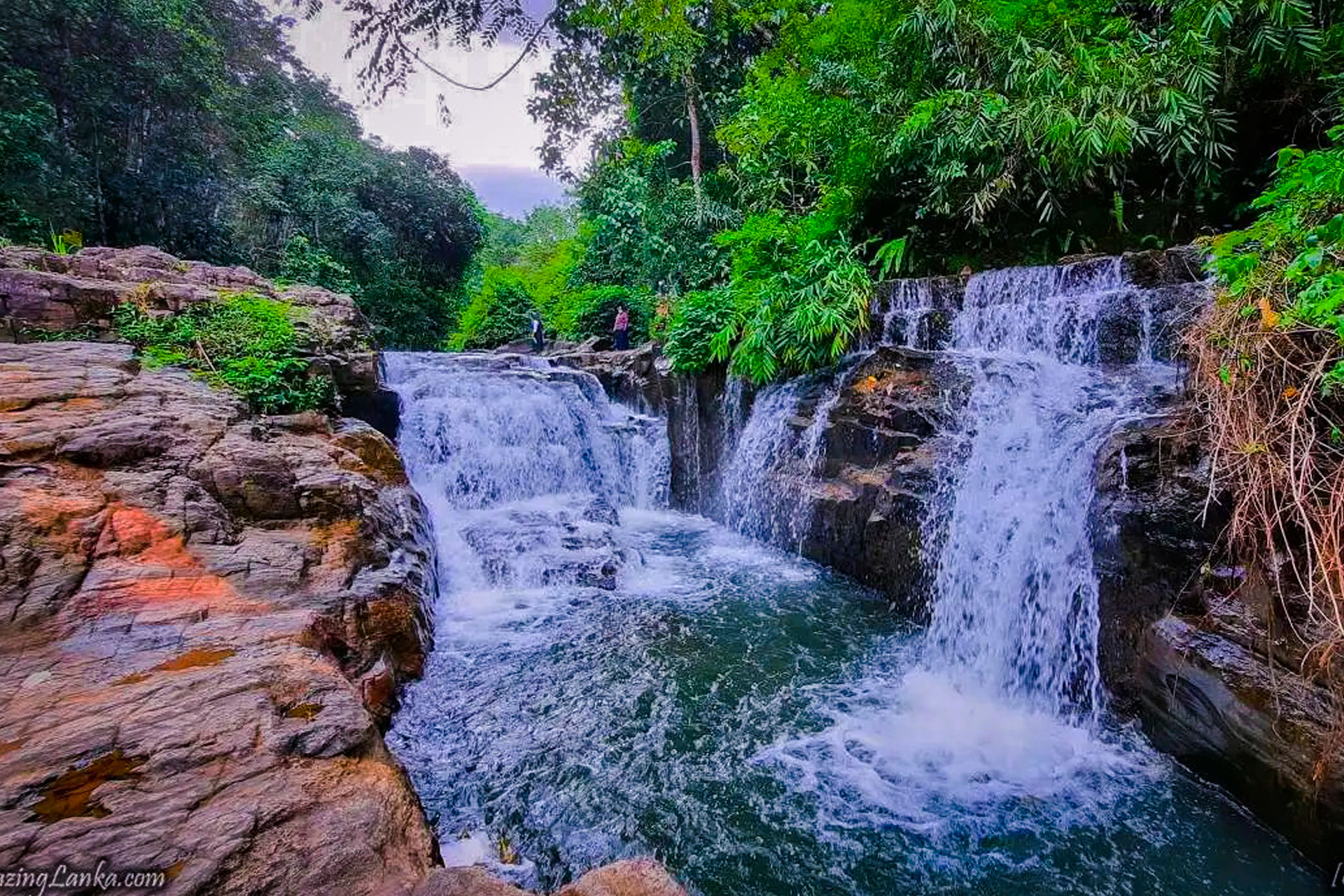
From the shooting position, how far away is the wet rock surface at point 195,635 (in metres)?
1.53

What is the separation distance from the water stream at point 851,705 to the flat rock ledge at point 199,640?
0.91 m

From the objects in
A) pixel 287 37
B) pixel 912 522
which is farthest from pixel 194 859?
pixel 287 37

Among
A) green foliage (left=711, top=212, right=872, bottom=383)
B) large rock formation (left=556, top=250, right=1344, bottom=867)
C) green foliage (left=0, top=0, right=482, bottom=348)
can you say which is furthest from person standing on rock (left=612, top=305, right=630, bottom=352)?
green foliage (left=0, top=0, right=482, bottom=348)

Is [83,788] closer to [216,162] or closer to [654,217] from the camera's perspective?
[654,217]

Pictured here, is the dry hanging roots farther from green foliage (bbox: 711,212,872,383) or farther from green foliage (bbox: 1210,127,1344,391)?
green foliage (bbox: 711,212,872,383)

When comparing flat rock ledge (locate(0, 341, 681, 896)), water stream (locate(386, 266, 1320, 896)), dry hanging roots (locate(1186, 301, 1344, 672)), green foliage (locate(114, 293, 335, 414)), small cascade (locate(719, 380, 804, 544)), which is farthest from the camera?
small cascade (locate(719, 380, 804, 544))

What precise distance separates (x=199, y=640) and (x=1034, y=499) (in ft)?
16.6

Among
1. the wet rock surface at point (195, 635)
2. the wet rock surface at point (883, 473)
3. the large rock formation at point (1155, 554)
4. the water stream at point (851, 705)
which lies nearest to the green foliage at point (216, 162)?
the wet rock surface at point (195, 635)

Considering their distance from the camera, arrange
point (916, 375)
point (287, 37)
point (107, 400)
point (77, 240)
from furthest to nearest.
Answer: point (287, 37) → point (77, 240) → point (916, 375) → point (107, 400)

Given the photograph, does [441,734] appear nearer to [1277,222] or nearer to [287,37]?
[1277,222]

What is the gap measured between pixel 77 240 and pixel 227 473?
28.7ft

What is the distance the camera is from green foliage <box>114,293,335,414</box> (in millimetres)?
5516

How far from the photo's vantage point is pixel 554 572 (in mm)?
5887

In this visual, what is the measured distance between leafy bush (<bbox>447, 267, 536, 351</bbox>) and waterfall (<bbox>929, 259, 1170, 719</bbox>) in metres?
15.0
